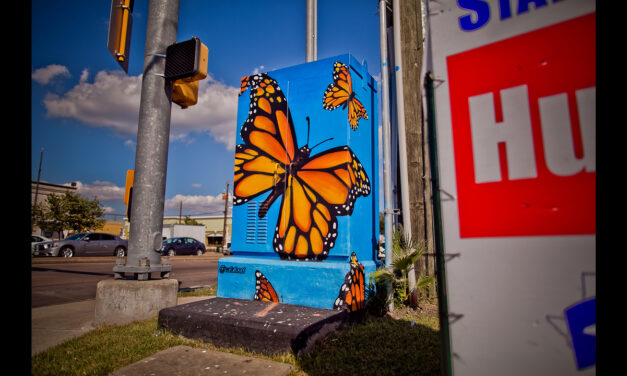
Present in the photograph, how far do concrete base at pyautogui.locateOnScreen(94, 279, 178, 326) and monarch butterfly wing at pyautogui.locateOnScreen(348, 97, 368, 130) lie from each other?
3.22 m

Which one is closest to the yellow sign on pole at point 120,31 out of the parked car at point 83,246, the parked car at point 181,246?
the parked car at point 83,246

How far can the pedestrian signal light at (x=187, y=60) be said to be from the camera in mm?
4199

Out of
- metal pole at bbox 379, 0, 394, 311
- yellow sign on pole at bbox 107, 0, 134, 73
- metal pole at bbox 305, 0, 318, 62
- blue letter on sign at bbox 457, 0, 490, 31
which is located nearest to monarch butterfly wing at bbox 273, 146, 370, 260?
metal pole at bbox 379, 0, 394, 311

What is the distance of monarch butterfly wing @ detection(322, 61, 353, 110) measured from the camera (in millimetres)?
4246

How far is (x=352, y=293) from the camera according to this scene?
3.71m

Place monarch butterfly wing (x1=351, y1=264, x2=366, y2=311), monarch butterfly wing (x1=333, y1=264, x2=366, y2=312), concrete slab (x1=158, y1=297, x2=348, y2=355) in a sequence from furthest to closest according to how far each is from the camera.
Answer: monarch butterfly wing (x1=351, y1=264, x2=366, y2=311) < monarch butterfly wing (x1=333, y1=264, x2=366, y2=312) < concrete slab (x1=158, y1=297, x2=348, y2=355)

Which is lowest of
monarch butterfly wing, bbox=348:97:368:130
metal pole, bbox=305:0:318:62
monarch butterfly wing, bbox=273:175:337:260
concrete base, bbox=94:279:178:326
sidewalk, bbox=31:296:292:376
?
sidewalk, bbox=31:296:292:376

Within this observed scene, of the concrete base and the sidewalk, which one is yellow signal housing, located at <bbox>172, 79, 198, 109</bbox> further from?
the sidewalk

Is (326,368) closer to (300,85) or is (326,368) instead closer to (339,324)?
(339,324)

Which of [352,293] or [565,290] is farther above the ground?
[565,290]

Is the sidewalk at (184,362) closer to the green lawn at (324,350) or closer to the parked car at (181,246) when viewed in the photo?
the green lawn at (324,350)

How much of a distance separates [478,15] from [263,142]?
360 centimetres
